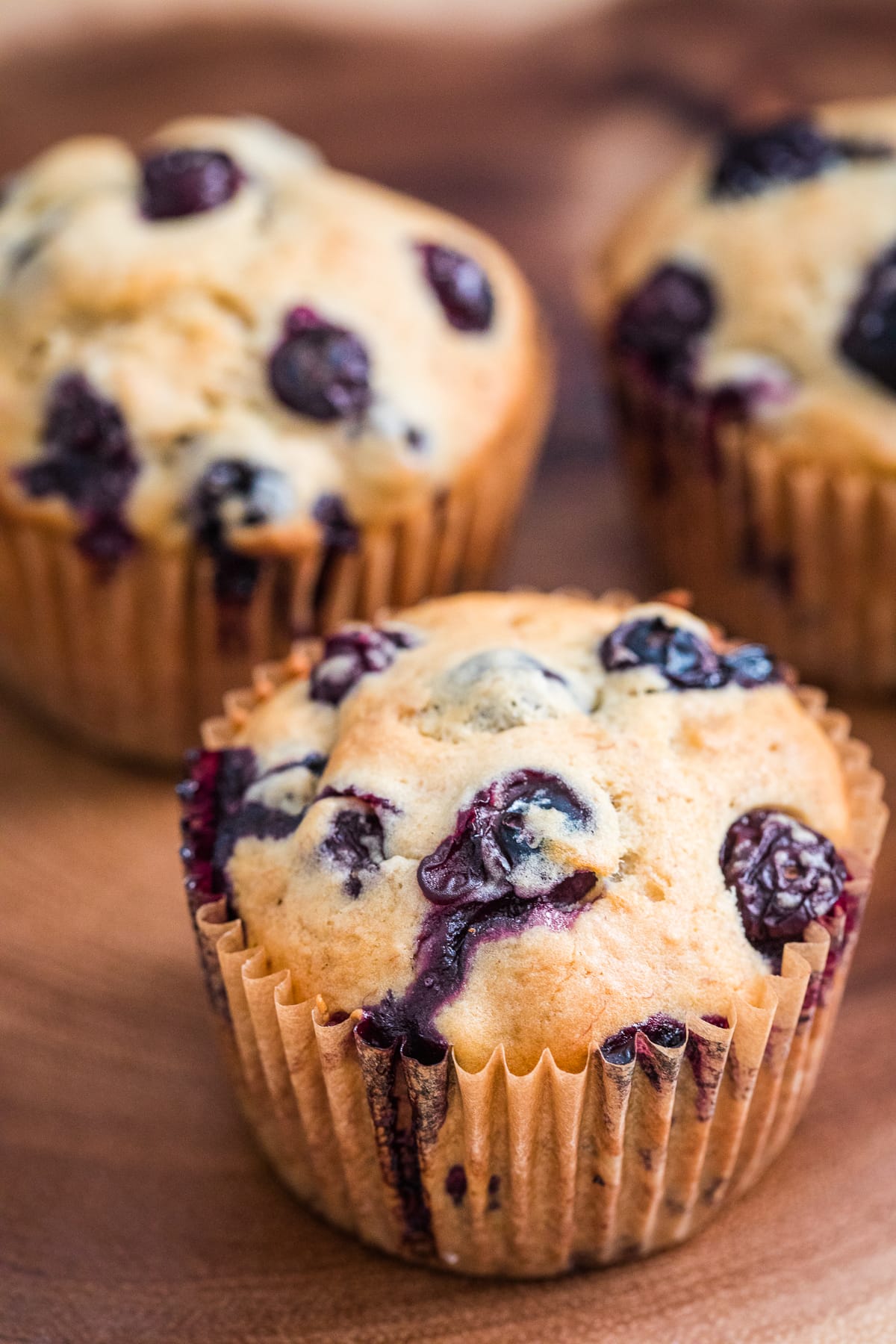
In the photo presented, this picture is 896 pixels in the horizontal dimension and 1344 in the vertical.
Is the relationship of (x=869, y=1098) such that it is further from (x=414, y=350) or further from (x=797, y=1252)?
(x=414, y=350)

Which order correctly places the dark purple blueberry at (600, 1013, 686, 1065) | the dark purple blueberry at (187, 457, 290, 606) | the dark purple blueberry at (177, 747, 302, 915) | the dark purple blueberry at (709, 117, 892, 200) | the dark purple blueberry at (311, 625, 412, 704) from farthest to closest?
the dark purple blueberry at (709, 117, 892, 200) → the dark purple blueberry at (187, 457, 290, 606) → the dark purple blueberry at (311, 625, 412, 704) → the dark purple blueberry at (177, 747, 302, 915) → the dark purple blueberry at (600, 1013, 686, 1065)

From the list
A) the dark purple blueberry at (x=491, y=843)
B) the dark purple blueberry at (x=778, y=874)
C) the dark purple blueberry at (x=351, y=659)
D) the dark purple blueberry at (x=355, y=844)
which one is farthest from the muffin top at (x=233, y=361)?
the dark purple blueberry at (x=778, y=874)

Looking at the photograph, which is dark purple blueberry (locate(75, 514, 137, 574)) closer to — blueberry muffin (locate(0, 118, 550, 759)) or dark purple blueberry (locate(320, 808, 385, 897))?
blueberry muffin (locate(0, 118, 550, 759))

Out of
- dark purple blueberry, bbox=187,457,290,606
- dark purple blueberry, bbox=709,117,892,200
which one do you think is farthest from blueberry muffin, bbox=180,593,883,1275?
dark purple blueberry, bbox=709,117,892,200

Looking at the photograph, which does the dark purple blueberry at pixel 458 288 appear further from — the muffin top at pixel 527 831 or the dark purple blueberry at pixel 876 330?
the muffin top at pixel 527 831

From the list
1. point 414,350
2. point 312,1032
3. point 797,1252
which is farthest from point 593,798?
point 414,350

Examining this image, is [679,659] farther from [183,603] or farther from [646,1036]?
[183,603]
